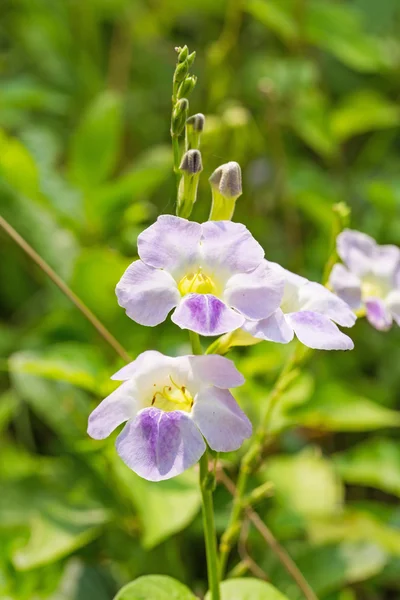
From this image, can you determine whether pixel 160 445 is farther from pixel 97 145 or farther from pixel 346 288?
pixel 97 145

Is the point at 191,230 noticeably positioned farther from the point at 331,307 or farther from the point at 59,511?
the point at 59,511

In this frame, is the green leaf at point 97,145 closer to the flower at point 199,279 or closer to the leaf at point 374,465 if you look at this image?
the leaf at point 374,465

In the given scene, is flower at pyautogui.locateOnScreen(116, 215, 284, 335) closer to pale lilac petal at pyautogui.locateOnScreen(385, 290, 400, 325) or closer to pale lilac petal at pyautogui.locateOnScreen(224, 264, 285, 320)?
pale lilac petal at pyautogui.locateOnScreen(224, 264, 285, 320)

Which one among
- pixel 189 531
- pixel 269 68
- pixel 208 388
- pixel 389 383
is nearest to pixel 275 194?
pixel 269 68

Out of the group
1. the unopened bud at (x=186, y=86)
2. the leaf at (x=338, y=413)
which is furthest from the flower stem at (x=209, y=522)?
the leaf at (x=338, y=413)

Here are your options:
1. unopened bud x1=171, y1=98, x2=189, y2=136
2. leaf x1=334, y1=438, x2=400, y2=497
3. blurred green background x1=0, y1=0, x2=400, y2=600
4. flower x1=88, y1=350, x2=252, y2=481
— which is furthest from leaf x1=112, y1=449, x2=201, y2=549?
unopened bud x1=171, y1=98, x2=189, y2=136
